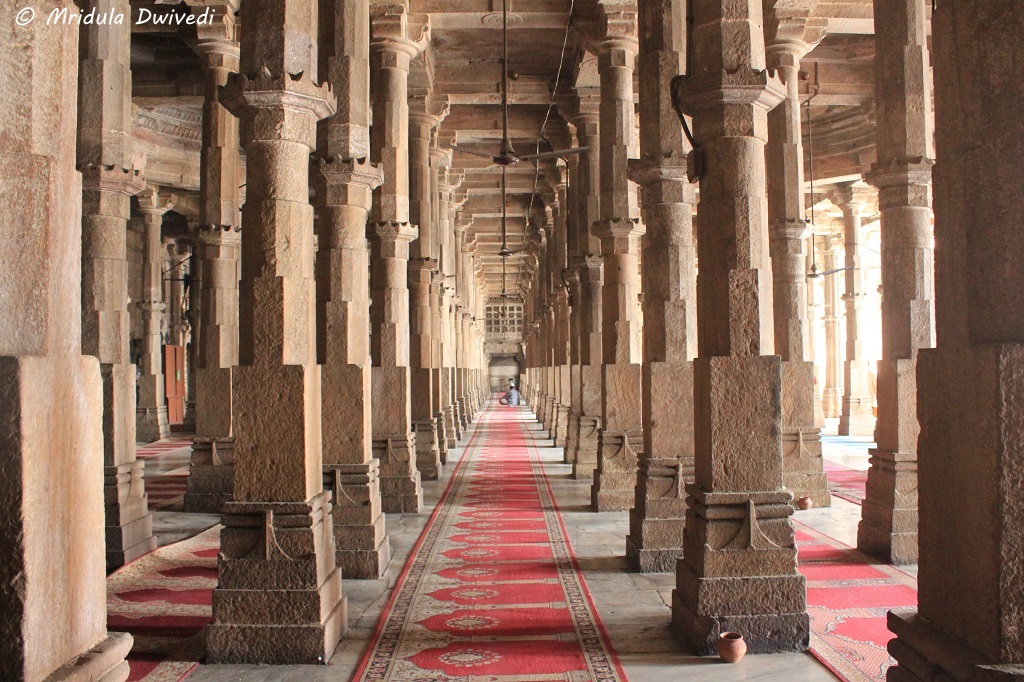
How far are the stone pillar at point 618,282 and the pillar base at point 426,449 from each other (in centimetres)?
352

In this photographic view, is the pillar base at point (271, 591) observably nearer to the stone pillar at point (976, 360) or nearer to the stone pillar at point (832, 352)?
the stone pillar at point (976, 360)

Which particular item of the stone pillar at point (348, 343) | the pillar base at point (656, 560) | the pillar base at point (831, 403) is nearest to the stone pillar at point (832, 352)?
the pillar base at point (831, 403)

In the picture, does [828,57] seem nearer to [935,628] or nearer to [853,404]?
[853,404]

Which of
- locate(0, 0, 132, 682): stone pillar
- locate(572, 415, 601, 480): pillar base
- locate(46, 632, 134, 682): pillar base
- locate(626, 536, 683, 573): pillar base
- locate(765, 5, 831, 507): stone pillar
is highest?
locate(765, 5, 831, 507): stone pillar

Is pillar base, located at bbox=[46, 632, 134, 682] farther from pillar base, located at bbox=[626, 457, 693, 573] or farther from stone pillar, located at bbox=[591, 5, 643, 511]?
stone pillar, located at bbox=[591, 5, 643, 511]

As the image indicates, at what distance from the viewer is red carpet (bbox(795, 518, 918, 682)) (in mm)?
4629

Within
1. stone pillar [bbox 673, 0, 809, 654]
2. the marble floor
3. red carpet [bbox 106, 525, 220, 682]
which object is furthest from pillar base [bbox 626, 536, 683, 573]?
red carpet [bbox 106, 525, 220, 682]

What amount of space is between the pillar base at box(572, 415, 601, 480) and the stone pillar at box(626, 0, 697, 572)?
17.7 feet

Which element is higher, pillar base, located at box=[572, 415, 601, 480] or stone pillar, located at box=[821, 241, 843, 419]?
stone pillar, located at box=[821, 241, 843, 419]

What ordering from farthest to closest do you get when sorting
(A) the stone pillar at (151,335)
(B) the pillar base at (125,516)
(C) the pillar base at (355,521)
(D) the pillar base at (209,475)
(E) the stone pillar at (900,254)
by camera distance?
(A) the stone pillar at (151,335) < (D) the pillar base at (209,475) < (B) the pillar base at (125,516) < (E) the stone pillar at (900,254) < (C) the pillar base at (355,521)

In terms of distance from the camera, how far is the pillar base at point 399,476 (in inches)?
369

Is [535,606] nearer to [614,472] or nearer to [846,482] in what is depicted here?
[614,472]

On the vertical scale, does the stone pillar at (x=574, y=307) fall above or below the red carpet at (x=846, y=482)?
above

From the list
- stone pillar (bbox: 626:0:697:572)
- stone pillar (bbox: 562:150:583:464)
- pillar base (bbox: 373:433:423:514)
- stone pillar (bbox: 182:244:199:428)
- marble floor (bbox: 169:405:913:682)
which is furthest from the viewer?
stone pillar (bbox: 182:244:199:428)
